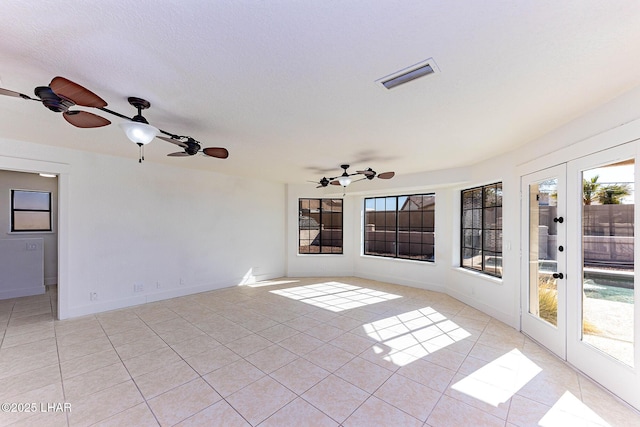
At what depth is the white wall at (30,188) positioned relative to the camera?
525 cm

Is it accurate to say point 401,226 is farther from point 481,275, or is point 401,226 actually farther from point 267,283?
point 267,283

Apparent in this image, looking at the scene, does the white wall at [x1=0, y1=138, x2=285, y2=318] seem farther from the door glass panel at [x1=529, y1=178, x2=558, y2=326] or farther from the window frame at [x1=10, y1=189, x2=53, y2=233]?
the door glass panel at [x1=529, y1=178, x2=558, y2=326]

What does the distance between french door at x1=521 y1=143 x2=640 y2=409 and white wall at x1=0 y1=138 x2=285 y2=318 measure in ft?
17.8

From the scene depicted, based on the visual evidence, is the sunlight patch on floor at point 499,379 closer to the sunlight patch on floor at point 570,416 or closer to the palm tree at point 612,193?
the sunlight patch on floor at point 570,416

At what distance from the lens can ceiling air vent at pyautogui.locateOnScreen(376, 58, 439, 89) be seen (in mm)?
1781

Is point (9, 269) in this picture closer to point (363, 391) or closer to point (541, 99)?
point (363, 391)

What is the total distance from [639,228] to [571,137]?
115 cm

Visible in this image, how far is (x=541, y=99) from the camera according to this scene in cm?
225

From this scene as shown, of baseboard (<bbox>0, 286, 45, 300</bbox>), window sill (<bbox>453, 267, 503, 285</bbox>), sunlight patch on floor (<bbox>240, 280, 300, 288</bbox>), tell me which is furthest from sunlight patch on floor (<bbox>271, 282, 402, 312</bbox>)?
baseboard (<bbox>0, 286, 45, 300</bbox>)

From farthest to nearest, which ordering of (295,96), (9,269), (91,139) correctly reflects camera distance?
(9,269) → (91,139) → (295,96)

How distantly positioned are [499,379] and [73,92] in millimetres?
4026

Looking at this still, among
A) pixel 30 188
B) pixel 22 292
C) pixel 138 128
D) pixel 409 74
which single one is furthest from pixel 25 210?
pixel 409 74

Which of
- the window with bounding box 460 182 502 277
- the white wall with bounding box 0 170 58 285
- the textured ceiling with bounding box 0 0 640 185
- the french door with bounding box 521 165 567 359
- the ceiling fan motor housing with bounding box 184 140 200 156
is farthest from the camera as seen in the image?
the white wall with bounding box 0 170 58 285

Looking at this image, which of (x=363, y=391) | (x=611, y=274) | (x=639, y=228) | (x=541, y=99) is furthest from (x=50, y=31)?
(x=611, y=274)
